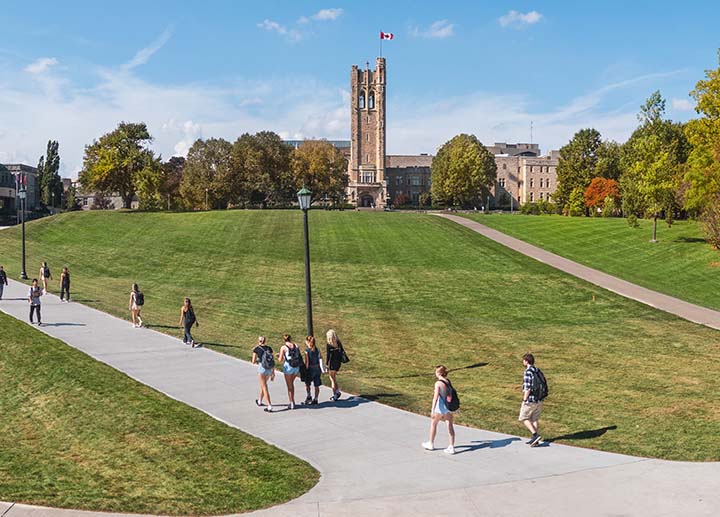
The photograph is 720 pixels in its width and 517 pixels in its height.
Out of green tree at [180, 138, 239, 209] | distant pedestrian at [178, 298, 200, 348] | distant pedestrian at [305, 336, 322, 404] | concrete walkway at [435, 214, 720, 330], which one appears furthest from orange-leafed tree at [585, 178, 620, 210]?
distant pedestrian at [305, 336, 322, 404]

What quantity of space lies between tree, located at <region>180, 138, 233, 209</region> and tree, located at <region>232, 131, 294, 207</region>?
1.25 metres

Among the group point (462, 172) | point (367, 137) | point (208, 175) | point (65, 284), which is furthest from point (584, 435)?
point (367, 137)

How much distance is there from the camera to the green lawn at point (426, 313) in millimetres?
16500

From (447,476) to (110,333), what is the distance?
17420 mm

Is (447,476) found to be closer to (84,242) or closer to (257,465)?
(257,465)

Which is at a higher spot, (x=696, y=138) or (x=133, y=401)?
(x=696, y=138)

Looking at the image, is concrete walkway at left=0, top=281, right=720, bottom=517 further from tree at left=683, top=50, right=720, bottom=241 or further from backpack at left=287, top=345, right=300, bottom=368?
tree at left=683, top=50, right=720, bottom=241

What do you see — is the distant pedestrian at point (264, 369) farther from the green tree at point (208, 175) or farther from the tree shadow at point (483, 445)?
the green tree at point (208, 175)

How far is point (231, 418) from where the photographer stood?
15.3 meters

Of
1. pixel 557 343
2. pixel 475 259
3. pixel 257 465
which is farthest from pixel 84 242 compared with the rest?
pixel 257 465

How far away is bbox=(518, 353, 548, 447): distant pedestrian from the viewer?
13406mm

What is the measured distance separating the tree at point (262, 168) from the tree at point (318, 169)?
2.13m

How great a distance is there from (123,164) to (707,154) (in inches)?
2432

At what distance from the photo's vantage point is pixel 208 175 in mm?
97500
